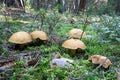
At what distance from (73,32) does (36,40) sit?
732 millimetres

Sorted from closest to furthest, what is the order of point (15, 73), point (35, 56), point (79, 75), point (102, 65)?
1. point (15, 73)
2. point (79, 75)
3. point (102, 65)
4. point (35, 56)

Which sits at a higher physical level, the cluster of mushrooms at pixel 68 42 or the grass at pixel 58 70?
the cluster of mushrooms at pixel 68 42

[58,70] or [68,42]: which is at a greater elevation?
[68,42]

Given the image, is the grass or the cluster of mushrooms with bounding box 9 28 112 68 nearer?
the grass

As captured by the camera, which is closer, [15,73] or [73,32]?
[15,73]

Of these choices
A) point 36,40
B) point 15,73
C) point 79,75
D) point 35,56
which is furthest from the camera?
point 36,40

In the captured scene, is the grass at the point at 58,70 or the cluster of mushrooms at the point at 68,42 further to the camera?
the cluster of mushrooms at the point at 68,42

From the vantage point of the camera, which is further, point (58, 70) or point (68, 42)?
point (68, 42)

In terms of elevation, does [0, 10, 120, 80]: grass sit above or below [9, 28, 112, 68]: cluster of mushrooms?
below

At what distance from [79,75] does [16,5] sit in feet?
30.3

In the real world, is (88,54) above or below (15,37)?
below

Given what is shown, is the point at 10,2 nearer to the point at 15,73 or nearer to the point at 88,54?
the point at 88,54

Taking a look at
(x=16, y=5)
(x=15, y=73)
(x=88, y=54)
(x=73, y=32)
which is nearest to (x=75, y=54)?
(x=88, y=54)

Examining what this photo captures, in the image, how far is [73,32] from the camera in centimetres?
468
